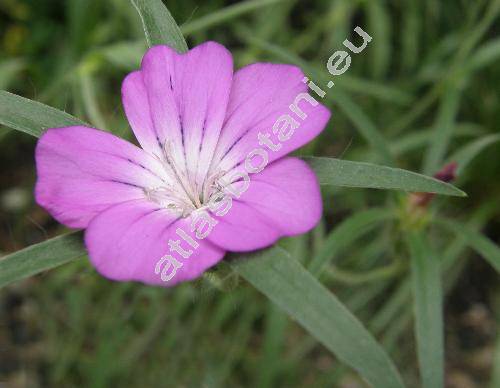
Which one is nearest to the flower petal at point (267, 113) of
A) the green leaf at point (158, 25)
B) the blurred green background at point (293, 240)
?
the green leaf at point (158, 25)

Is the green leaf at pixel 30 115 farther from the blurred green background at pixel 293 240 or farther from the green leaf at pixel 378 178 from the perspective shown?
the blurred green background at pixel 293 240

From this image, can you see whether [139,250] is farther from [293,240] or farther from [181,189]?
[293,240]

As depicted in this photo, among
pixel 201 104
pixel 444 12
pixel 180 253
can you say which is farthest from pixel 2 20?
pixel 180 253

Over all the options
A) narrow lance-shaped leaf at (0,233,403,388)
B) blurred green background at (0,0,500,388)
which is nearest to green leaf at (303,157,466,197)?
narrow lance-shaped leaf at (0,233,403,388)

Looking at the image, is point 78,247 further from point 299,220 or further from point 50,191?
point 299,220

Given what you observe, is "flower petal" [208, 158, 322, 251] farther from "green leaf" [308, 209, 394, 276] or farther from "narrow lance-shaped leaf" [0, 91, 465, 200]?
"green leaf" [308, 209, 394, 276]

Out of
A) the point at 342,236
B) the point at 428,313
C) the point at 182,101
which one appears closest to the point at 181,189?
the point at 182,101
